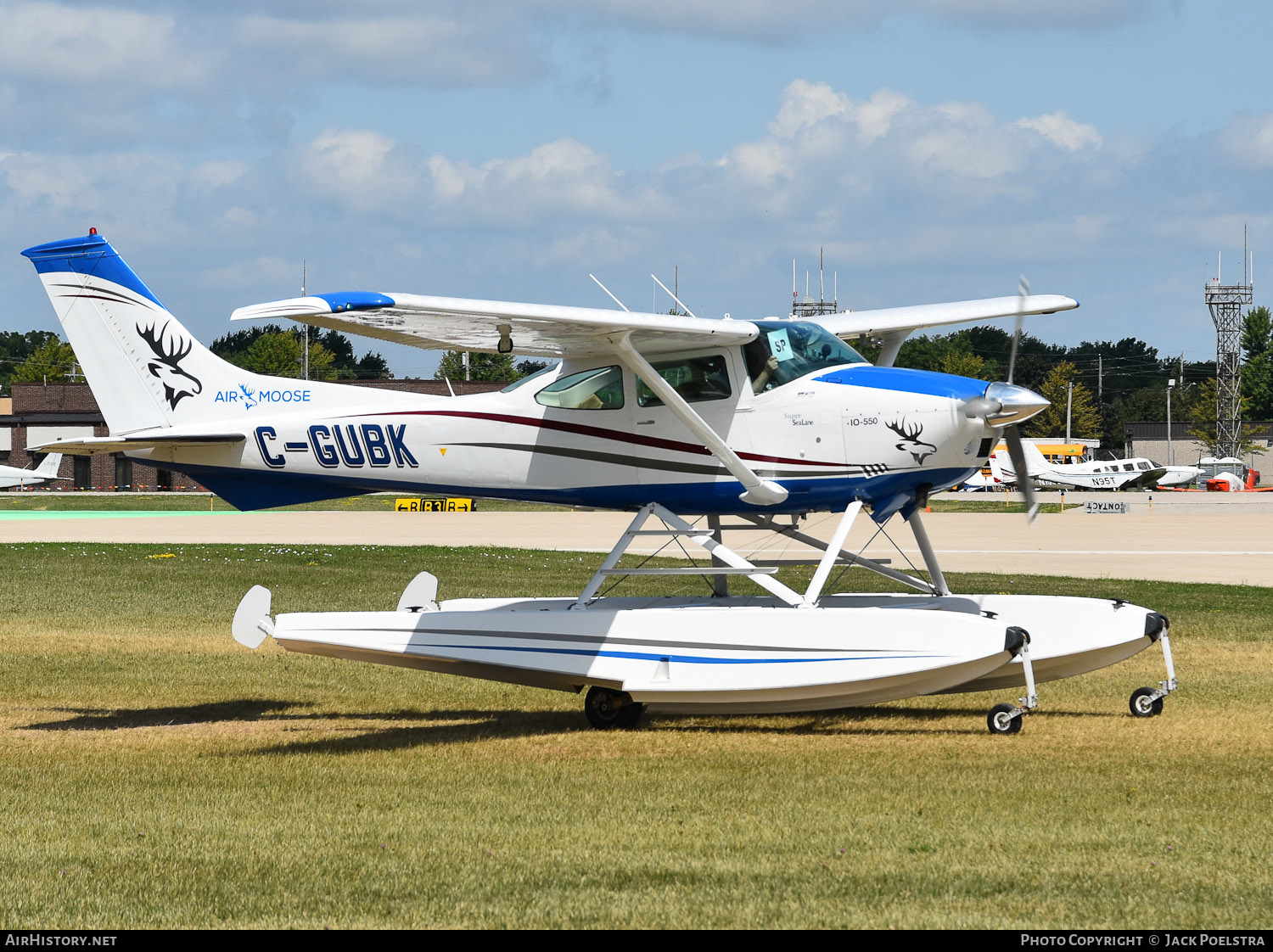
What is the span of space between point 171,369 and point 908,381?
701 cm

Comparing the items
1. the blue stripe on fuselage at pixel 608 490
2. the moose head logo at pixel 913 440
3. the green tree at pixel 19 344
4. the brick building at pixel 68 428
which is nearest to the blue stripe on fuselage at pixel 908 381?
the moose head logo at pixel 913 440

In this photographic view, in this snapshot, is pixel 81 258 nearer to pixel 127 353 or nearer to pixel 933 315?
pixel 127 353

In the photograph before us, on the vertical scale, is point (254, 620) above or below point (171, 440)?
below

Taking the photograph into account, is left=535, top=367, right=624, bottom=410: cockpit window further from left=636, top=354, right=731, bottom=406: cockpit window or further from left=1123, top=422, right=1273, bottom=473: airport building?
left=1123, top=422, right=1273, bottom=473: airport building

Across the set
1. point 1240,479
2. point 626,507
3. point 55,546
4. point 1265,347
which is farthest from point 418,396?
point 1265,347

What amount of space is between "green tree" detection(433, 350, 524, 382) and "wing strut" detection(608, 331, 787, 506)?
82.9m

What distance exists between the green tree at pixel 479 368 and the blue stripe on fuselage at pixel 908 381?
83084 mm

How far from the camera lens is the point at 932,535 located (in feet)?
120

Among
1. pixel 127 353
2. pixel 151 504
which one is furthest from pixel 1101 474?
pixel 127 353

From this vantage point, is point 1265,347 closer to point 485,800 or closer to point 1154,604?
point 1154,604

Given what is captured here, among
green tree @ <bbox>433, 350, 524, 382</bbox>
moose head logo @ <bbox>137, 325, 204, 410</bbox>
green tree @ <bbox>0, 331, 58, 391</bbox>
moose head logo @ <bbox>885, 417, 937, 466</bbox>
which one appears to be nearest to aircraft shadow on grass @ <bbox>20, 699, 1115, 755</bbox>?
moose head logo @ <bbox>885, 417, 937, 466</bbox>

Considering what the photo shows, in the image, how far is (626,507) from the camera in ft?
39.3

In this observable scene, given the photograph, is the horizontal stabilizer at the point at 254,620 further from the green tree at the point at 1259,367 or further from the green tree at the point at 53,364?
the green tree at the point at 1259,367

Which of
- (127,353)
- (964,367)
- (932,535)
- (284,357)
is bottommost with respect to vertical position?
(932,535)
